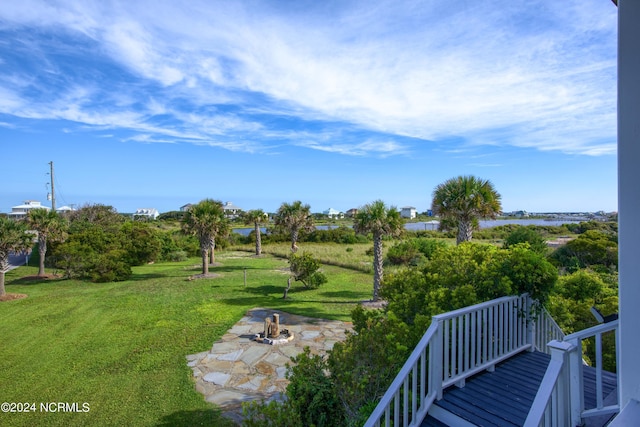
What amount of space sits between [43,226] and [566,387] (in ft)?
67.2

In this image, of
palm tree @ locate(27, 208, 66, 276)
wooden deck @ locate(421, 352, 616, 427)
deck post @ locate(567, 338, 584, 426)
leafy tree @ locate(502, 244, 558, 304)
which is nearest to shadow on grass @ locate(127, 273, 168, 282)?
palm tree @ locate(27, 208, 66, 276)

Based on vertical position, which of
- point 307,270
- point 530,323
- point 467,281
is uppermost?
point 467,281

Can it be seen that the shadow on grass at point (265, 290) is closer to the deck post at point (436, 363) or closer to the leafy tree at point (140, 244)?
the deck post at point (436, 363)

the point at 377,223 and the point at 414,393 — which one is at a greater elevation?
the point at 377,223

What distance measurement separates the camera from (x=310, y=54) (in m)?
7.92

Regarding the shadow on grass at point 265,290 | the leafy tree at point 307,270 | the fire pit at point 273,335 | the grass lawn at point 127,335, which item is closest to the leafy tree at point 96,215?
the grass lawn at point 127,335

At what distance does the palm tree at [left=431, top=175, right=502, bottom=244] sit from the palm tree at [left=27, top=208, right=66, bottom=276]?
18016mm

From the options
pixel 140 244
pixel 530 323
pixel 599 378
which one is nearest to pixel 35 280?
pixel 140 244

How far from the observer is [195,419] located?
5031 mm

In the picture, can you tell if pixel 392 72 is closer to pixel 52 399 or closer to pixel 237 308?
pixel 237 308

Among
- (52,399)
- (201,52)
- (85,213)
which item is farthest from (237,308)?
(85,213)

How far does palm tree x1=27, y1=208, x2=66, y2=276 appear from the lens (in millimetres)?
16047

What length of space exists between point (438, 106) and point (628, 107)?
27.9 ft

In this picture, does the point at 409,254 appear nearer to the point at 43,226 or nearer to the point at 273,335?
the point at 273,335
